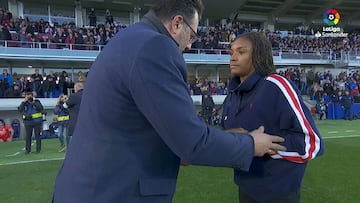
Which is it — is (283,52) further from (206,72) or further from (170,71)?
(170,71)

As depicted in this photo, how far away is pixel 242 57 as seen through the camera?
228 centimetres

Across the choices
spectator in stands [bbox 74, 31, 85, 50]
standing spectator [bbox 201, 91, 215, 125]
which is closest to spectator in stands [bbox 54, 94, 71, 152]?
standing spectator [bbox 201, 91, 215, 125]

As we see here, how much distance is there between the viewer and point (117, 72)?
1383 millimetres

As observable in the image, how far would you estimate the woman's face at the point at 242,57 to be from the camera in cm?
226

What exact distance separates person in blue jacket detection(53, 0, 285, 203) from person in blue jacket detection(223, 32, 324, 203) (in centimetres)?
58

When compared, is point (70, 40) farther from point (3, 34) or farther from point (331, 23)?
point (331, 23)

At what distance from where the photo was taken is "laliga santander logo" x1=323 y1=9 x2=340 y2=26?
42.3m

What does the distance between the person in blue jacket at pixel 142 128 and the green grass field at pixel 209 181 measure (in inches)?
144

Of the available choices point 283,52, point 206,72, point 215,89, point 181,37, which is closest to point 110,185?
point 181,37

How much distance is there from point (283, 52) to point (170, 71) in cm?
3053

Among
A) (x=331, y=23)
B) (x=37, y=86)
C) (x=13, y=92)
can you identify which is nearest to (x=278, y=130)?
(x=13, y=92)

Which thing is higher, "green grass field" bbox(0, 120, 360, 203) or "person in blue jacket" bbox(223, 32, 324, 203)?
"person in blue jacket" bbox(223, 32, 324, 203)

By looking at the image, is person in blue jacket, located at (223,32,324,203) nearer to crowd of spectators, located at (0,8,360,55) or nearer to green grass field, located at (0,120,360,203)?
green grass field, located at (0,120,360,203)

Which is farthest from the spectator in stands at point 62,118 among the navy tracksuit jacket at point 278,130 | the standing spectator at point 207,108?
the navy tracksuit jacket at point 278,130
